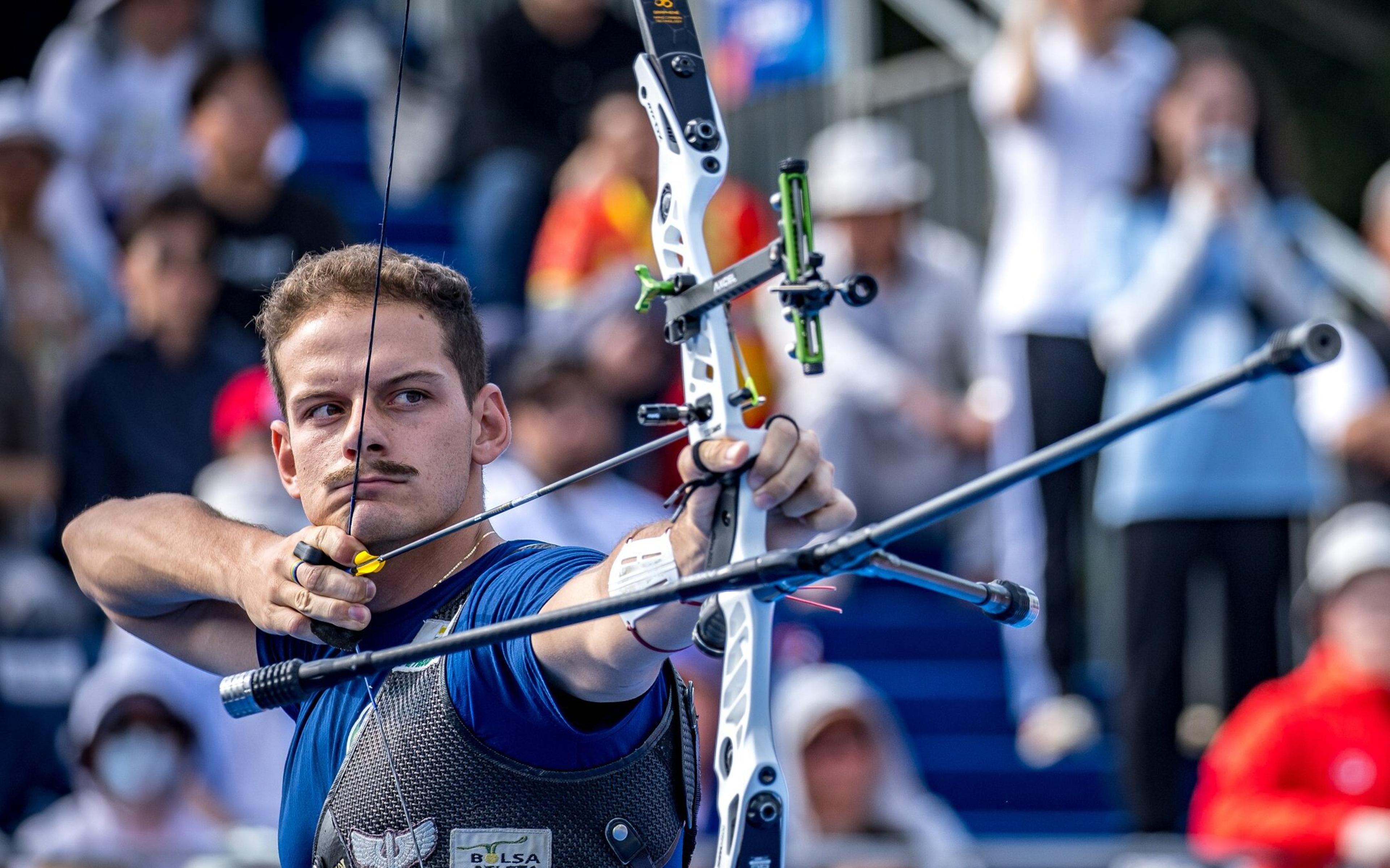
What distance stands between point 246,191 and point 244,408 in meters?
1.09

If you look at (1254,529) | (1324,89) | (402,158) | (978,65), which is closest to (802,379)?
(1254,529)

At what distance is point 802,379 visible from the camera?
→ 6.99 m

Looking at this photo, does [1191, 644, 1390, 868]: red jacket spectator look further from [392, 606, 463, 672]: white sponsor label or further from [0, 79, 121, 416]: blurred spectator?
[0, 79, 121, 416]: blurred spectator

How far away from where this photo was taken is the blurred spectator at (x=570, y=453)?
18.3 ft

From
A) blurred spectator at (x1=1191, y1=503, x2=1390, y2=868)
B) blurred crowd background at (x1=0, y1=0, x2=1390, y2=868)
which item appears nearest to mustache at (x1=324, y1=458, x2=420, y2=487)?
blurred crowd background at (x1=0, y1=0, x2=1390, y2=868)

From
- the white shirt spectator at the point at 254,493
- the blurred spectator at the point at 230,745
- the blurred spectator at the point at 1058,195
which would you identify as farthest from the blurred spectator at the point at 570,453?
→ the blurred spectator at the point at 1058,195

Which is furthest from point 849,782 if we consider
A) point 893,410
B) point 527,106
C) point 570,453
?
point 527,106

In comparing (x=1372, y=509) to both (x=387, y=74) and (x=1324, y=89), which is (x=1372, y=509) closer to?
(x=387, y=74)

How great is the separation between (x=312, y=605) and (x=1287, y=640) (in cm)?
502

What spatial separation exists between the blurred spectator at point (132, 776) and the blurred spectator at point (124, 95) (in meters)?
2.37

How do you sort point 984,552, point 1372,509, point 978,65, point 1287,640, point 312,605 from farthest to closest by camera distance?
point 978,65, point 984,552, point 1287,640, point 1372,509, point 312,605

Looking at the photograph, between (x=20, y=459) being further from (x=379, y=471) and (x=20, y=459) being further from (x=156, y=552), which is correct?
(x=379, y=471)

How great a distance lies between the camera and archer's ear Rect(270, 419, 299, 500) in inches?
112

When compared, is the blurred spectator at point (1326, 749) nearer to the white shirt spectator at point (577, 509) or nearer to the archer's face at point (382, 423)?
the white shirt spectator at point (577, 509)
